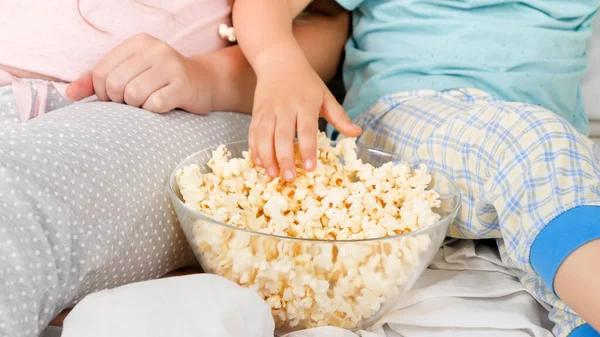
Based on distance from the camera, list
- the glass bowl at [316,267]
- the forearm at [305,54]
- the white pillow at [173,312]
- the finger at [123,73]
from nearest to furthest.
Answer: the white pillow at [173,312]
the glass bowl at [316,267]
the finger at [123,73]
the forearm at [305,54]

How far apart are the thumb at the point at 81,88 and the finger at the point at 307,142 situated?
0.32m

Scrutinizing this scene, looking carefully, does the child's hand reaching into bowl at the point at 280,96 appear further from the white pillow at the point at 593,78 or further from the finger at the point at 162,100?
the white pillow at the point at 593,78

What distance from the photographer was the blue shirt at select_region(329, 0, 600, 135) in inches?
39.9

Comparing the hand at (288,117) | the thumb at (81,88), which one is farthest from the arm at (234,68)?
the hand at (288,117)

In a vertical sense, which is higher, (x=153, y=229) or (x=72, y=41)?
(x=72, y=41)

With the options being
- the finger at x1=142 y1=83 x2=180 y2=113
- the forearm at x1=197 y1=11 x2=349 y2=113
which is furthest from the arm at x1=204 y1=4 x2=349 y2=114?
the finger at x1=142 y1=83 x2=180 y2=113

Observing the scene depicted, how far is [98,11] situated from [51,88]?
0.43ft

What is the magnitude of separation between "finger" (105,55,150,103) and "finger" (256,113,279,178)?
203mm

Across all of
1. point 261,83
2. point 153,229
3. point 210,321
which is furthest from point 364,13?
point 210,321

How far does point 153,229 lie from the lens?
75 centimetres

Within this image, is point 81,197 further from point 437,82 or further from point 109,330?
point 437,82

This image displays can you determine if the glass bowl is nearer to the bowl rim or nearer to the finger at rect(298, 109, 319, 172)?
the bowl rim

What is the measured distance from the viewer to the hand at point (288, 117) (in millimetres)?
753

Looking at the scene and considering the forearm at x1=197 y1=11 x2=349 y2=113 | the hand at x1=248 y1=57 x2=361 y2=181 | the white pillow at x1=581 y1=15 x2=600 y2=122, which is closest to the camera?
the hand at x1=248 y1=57 x2=361 y2=181
